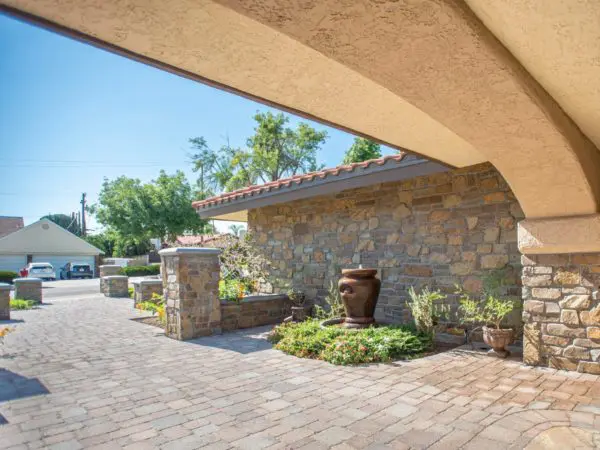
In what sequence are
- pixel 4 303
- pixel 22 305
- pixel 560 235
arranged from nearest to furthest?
pixel 560 235 < pixel 4 303 < pixel 22 305

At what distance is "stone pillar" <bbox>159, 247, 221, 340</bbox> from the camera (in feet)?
20.4

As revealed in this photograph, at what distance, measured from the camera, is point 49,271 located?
25297mm

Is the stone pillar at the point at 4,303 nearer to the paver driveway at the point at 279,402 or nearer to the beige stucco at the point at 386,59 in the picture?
the paver driveway at the point at 279,402

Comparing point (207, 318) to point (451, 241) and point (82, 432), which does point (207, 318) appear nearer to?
point (82, 432)

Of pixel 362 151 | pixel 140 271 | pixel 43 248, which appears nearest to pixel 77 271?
pixel 43 248

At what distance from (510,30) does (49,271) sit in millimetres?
29582

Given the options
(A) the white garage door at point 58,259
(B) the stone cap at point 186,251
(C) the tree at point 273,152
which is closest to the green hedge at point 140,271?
(C) the tree at point 273,152

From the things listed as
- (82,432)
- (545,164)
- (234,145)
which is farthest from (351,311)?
(234,145)

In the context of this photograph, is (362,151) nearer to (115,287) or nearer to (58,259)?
(115,287)

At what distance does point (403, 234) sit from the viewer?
6402mm

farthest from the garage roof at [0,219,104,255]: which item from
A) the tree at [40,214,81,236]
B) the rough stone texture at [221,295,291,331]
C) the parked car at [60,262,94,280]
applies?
the rough stone texture at [221,295,291,331]

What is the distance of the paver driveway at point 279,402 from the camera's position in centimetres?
269

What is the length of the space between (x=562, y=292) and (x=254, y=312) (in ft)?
16.4

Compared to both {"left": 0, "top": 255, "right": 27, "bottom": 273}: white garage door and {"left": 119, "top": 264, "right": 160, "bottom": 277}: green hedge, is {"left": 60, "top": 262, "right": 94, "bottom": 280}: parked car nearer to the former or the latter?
{"left": 0, "top": 255, "right": 27, "bottom": 273}: white garage door
